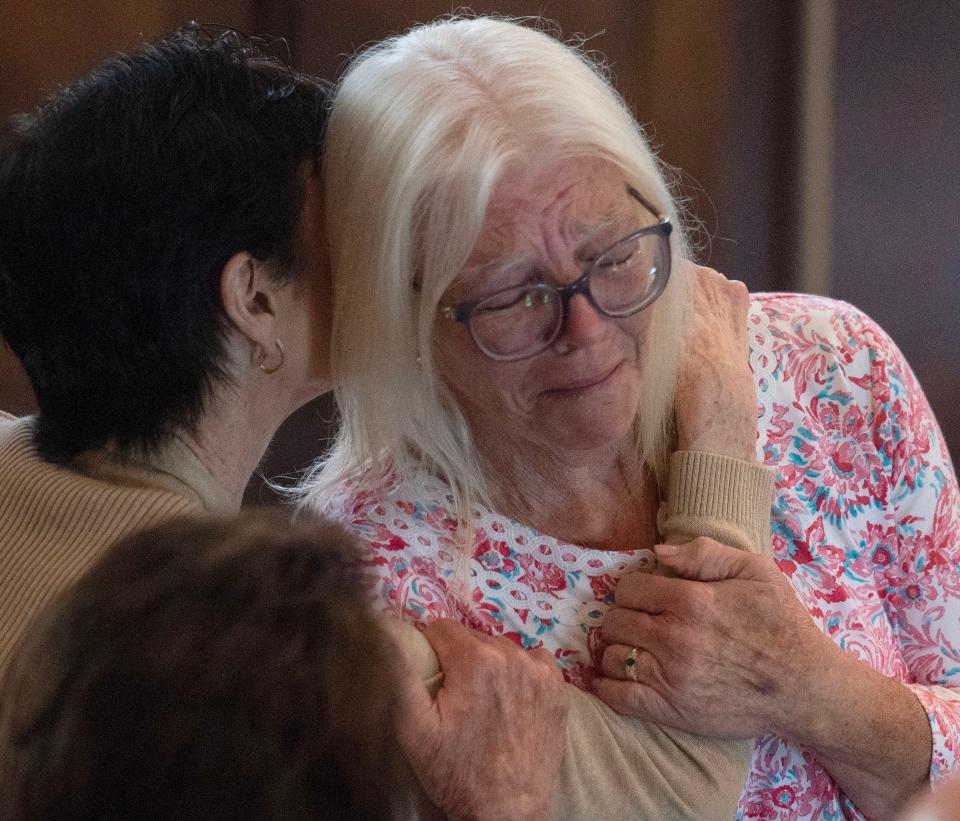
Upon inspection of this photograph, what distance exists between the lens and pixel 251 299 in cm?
156

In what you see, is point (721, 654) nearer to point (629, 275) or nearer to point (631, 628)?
point (631, 628)

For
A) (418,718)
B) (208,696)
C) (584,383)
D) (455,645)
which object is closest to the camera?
(208,696)

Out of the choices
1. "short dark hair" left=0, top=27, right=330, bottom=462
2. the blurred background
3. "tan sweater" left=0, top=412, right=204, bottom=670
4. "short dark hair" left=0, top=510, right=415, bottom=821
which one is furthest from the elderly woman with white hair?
the blurred background

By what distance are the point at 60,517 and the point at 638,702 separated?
→ 695mm

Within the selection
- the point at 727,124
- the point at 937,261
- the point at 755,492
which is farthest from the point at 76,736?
the point at 937,261

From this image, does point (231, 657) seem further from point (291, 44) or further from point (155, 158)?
point (291, 44)

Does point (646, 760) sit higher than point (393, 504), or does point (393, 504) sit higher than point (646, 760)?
point (393, 504)

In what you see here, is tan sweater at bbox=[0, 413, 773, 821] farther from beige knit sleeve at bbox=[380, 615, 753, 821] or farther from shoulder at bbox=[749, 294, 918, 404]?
shoulder at bbox=[749, 294, 918, 404]

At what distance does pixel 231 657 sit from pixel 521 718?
2.05 feet

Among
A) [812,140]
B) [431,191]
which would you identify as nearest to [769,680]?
[431,191]

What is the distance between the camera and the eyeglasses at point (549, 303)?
58.0 inches

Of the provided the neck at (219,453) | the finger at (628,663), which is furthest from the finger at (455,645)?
the neck at (219,453)

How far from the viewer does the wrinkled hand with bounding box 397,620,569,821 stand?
1.34m

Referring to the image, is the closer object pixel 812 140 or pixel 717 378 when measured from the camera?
pixel 717 378
